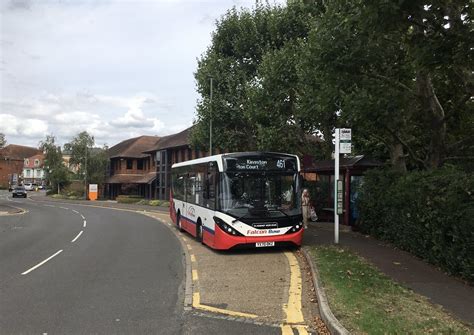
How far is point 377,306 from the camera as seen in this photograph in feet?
22.7

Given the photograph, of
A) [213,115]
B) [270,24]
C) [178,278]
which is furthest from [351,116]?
[213,115]

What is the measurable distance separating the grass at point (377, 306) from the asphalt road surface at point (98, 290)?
1.14 m

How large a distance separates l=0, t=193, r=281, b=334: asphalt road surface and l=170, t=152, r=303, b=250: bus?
60.4 inches

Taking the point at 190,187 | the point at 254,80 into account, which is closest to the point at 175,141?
the point at 254,80

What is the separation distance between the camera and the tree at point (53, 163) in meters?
78.2

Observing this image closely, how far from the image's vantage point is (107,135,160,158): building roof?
6775 cm

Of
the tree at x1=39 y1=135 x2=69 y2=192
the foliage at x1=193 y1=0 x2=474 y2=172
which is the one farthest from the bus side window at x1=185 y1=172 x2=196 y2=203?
the tree at x1=39 y1=135 x2=69 y2=192

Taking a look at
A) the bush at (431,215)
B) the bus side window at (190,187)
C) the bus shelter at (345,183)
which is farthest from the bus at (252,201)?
the bus shelter at (345,183)

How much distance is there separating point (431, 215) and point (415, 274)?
1318 millimetres

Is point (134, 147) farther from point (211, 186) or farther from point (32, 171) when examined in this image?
point (32, 171)

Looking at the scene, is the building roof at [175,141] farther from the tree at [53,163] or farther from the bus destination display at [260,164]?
the bus destination display at [260,164]

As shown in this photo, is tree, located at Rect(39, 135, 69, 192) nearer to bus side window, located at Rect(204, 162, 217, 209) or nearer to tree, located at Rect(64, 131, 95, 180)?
tree, located at Rect(64, 131, 95, 180)

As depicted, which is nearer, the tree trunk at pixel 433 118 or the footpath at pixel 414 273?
the footpath at pixel 414 273

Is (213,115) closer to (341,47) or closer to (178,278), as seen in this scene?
(341,47)
